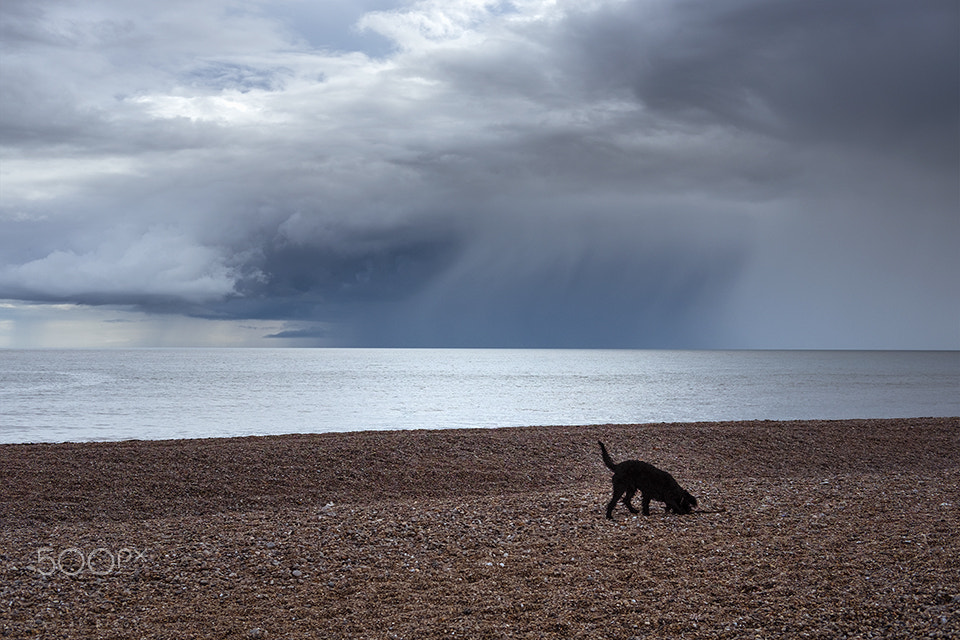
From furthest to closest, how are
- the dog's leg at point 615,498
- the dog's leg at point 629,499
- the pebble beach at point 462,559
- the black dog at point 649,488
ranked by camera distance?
the dog's leg at point 629,499 < the black dog at point 649,488 < the dog's leg at point 615,498 < the pebble beach at point 462,559

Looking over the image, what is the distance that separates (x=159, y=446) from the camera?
55.8ft

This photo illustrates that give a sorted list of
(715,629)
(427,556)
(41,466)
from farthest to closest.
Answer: (41,466) < (427,556) < (715,629)

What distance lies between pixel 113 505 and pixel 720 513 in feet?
32.3

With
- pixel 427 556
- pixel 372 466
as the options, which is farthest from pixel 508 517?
pixel 372 466

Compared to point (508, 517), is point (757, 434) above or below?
above

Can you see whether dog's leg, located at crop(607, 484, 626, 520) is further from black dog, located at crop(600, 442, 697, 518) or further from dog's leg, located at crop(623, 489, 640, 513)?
dog's leg, located at crop(623, 489, 640, 513)

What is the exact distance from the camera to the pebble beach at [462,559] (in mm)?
6328

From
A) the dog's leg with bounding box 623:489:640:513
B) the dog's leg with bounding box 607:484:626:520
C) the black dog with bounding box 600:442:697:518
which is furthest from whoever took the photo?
the dog's leg with bounding box 623:489:640:513

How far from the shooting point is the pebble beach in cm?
633

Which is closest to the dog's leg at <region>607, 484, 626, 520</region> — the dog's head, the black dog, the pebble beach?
the black dog

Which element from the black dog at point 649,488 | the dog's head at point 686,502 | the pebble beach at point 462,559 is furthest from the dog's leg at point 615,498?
the dog's head at point 686,502

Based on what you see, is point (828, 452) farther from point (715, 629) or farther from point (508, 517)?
point (715, 629)

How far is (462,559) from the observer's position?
316 inches

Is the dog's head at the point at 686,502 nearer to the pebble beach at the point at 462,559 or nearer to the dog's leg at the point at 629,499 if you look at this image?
the pebble beach at the point at 462,559
